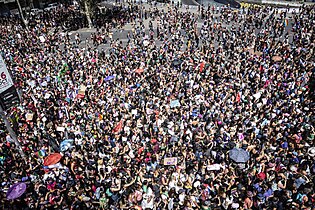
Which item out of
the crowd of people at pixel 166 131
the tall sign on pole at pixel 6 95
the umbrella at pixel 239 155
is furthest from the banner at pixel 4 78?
the umbrella at pixel 239 155

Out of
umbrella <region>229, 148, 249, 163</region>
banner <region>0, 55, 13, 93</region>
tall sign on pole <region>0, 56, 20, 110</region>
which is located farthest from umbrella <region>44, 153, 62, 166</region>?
umbrella <region>229, 148, 249, 163</region>

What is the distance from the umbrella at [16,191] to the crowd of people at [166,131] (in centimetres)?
61

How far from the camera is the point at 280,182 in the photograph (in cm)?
743

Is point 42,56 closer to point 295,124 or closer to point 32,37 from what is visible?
point 32,37

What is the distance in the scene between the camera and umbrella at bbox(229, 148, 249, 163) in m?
8.14

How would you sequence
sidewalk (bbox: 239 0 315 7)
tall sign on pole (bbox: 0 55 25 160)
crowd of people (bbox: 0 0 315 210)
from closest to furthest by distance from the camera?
crowd of people (bbox: 0 0 315 210) < tall sign on pole (bbox: 0 55 25 160) < sidewalk (bbox: 239 0 315 7)

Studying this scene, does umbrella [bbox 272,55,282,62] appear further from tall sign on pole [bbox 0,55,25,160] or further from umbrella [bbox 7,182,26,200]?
umbrella [bbox 7,182,26,200]

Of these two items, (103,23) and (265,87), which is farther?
(103,23)

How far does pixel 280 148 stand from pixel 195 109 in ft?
12.4

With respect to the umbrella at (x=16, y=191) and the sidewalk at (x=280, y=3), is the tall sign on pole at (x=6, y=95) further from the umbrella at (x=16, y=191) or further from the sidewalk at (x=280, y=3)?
the sidewalk at (x=280, y=3)

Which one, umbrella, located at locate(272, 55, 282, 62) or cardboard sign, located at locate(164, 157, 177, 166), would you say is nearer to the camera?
cardboard sign, located at locate(164, 157, 177, 166)

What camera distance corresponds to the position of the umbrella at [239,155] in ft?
26.7

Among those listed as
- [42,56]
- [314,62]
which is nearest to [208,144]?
[314,62]

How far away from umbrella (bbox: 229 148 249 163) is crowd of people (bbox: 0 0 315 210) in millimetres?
245
